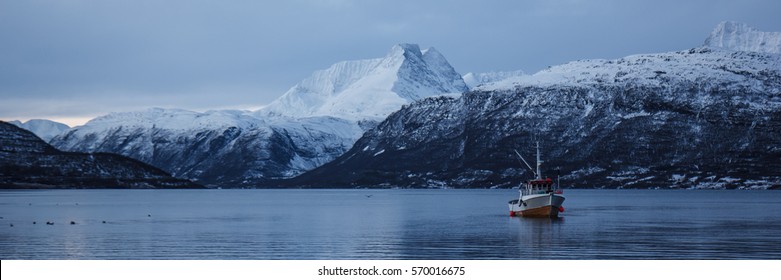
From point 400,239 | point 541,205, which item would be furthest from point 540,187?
point 400,239

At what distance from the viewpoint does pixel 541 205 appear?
151 meters

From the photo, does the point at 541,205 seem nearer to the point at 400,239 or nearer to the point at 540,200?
the point at 540,200

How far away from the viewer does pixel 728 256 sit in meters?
89.5

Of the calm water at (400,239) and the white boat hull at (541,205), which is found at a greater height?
the white boat hull at (541,205)

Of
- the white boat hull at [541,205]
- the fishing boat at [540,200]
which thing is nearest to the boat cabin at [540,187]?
the fishing boat at [540,200]

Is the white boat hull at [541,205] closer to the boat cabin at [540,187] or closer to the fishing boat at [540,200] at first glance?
the fishing boat at [540,200]

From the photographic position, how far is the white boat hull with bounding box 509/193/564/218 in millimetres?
150000

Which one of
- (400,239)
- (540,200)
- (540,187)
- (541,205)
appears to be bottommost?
(400,239)

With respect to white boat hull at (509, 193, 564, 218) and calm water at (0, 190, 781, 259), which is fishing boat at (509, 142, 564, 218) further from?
calm water at (0, 190, 781, 259)

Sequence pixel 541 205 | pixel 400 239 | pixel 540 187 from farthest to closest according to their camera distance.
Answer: pixel 540 187 < pixel 541 205 < pixel 400 239

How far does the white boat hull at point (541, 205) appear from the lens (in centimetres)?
15000

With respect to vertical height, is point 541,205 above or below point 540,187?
below
